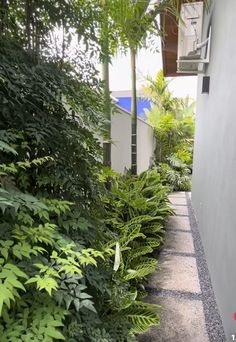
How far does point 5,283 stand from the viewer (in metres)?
0.82

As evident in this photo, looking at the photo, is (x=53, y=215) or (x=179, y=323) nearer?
(x=53, y=215)

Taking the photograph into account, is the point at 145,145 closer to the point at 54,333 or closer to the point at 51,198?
the point at 51,198

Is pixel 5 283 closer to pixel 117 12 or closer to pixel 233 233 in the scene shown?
pixel 233 233

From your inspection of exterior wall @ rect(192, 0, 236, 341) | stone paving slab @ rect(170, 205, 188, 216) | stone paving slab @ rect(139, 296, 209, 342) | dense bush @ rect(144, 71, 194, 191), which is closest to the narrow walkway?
stone paving slab @ rect(139, 296, 209, 342)

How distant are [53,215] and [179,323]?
1.32 meters

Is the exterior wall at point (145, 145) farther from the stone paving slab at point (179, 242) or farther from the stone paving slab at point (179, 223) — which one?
the stone paving slab at point (179, 242)

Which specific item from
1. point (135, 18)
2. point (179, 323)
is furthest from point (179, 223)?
point (135, 18)

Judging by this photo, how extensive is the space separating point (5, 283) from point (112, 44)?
220 centimetres

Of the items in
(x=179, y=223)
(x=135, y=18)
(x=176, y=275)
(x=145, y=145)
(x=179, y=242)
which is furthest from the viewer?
(x=145, y=145)

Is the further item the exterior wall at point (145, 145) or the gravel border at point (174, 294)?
the exterior wall at point (145, 145)

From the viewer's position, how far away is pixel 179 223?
13.5ft


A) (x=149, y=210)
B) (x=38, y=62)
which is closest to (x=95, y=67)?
(x=38, y=62)

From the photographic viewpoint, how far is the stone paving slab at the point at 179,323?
1751 mm

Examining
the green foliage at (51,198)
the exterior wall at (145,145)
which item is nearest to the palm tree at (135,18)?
the green foliage at (51,198)
